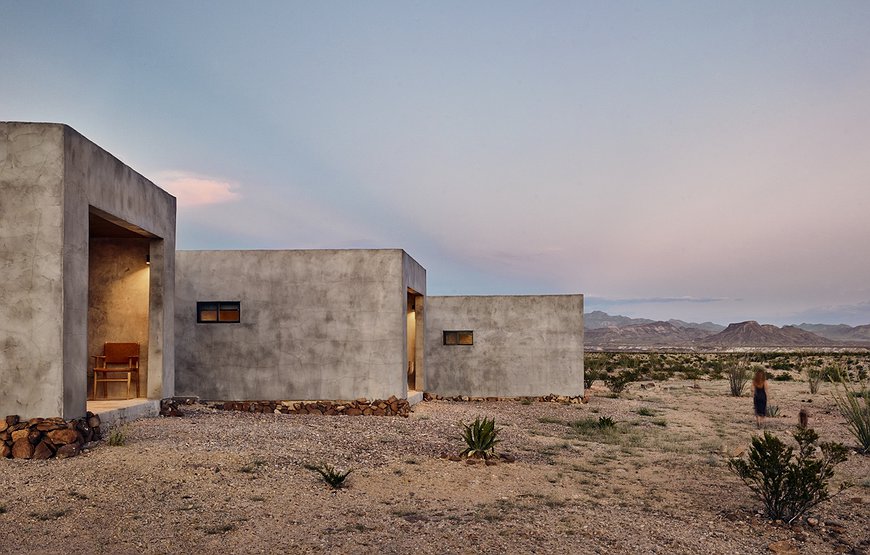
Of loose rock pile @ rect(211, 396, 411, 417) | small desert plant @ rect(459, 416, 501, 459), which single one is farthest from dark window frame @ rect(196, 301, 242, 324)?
small desert plant @ rect(459, 416, 501, 459)

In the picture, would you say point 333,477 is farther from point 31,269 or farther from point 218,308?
point 218,308

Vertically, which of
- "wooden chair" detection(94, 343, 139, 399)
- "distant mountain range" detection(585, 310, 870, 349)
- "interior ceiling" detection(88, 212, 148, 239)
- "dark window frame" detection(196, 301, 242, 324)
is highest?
"interior ceiling" detection(88, 212, 148, 239)

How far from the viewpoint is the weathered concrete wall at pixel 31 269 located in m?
8.33

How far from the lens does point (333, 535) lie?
631 centimetres

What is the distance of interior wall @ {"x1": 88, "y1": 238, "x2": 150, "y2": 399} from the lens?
1230 cm

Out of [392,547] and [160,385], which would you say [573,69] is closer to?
[160,385]

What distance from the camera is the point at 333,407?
15070mm

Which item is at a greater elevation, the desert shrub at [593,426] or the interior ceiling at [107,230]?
the interior ceiling at [107,230]

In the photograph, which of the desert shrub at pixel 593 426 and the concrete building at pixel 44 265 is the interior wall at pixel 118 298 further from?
the desert shrub at pixel 593 426

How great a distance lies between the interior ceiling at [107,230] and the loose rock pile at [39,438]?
3.15 meters

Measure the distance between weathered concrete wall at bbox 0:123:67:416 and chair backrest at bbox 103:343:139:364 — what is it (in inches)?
150

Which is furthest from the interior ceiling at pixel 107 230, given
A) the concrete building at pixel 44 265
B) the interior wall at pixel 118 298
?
the concrete building at pixel 44 265

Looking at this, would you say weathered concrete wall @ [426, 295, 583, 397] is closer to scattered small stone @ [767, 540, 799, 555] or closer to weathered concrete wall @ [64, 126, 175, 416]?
weathered concrete wall @ [64, 126, 175, 416]

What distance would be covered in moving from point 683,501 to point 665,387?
66.0ft
